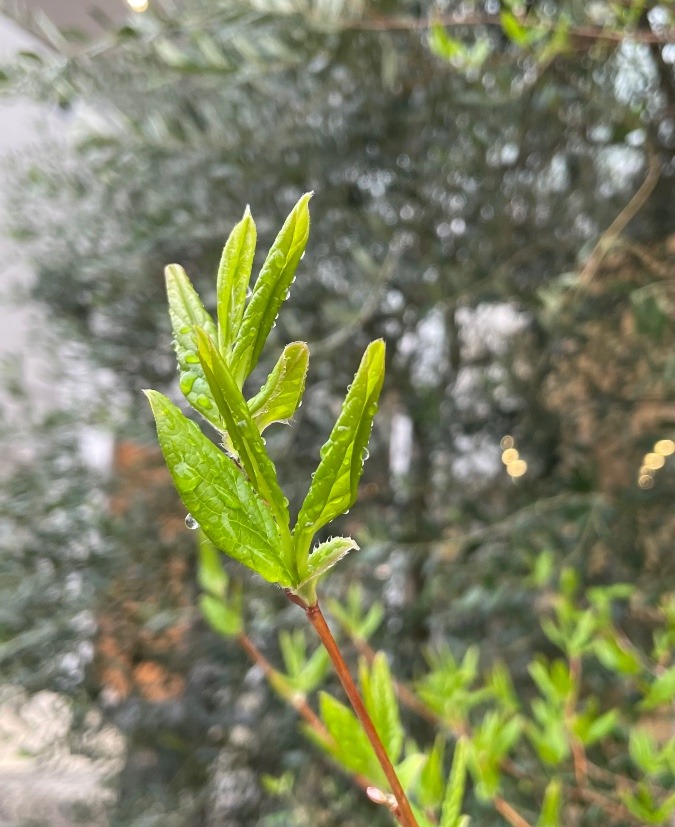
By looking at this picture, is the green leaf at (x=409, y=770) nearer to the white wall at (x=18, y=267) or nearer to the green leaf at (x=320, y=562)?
the green leaf at (x=320, y=562)

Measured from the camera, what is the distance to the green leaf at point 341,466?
84mm

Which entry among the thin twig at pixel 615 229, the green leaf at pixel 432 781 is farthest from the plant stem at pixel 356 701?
the thin twig at pixel 615 229

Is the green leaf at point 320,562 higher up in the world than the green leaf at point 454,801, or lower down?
higher up

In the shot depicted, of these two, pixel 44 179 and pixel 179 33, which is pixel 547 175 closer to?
pixel 179 33

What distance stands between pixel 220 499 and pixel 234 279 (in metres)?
0.03

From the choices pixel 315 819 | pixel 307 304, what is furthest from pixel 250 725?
pixel 307 304

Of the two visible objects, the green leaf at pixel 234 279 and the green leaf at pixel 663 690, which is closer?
the green leaf at pixel 234 279

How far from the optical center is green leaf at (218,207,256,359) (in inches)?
3.6

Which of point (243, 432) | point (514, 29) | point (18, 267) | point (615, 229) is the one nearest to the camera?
point (243, 432)

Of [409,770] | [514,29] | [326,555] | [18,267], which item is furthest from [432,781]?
[18,267]

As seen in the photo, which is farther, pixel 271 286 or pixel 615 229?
pixel 615 229

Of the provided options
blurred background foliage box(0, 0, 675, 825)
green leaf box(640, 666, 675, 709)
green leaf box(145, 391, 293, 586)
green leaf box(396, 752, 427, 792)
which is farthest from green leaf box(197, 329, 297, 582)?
blurred background foliage box(0, 0, 675, 825)

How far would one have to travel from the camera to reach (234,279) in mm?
93

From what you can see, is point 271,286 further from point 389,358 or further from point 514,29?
point 389,358
